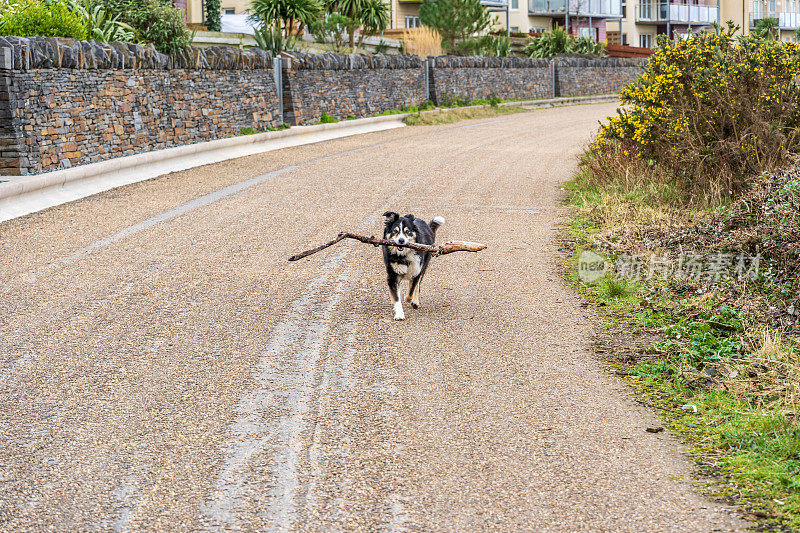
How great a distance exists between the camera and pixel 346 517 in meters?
4.62

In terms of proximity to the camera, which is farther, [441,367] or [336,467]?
[441,367]

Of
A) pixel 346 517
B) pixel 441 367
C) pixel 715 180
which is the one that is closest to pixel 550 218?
pixel 715 180

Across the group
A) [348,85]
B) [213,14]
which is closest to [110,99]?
[348,85]

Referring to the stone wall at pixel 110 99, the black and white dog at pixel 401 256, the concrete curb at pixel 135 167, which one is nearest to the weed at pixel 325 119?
the concrete curb at pixel 135 167

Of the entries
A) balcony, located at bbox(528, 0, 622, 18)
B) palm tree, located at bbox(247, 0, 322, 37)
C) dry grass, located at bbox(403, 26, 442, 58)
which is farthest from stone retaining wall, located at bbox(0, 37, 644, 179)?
balcony, located at bbox(528, 0, 622, 18)

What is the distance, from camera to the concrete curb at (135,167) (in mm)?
13858

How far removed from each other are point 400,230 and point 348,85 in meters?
22.2

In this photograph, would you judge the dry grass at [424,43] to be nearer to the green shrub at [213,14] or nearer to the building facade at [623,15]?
the green shrub at [213,14]

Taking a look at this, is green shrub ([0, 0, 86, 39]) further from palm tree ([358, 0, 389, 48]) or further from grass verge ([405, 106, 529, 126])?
palm tree ([358, 0, 389, 48])

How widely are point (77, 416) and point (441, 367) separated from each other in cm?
244

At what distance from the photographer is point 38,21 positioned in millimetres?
19297

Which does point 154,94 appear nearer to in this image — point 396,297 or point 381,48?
point 396,297

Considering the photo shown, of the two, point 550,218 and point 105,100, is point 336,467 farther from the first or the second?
point 105,100

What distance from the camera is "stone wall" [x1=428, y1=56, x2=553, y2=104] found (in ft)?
121
